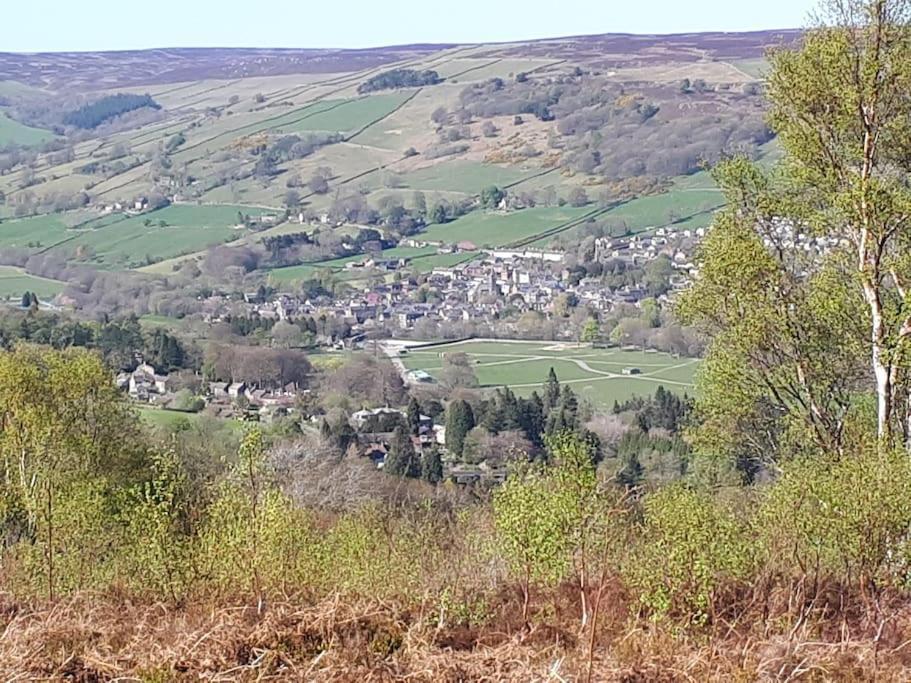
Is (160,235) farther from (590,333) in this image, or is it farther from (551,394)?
(551,394)

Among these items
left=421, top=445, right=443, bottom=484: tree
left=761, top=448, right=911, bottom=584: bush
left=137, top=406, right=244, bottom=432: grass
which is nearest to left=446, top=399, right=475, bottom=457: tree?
left=421, top=445, right=443, bottom=484: tree

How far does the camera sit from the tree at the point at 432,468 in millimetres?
35531

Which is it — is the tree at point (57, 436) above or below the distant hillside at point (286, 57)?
below

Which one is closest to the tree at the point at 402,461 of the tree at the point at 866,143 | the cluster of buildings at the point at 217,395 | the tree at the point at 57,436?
the cluster of buildings at the point at 217,395

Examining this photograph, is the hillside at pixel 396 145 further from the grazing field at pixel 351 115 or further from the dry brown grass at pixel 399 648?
the dry brown grass at pixel 399 648

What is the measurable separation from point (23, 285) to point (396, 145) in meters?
46.6

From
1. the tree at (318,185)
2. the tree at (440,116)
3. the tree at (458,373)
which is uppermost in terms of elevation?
the tree at (440,116)

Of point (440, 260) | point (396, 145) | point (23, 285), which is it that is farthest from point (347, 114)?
point (23, 285)

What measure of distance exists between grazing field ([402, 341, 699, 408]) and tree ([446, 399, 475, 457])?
22.2 ft

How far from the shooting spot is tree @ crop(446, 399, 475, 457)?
39344mm

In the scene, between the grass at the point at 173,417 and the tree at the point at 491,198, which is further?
the tree at the point at 491,198

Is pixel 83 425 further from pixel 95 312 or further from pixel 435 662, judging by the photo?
pixel 95 312

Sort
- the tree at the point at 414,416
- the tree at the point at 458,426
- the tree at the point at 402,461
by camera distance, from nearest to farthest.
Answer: the tree at the point at 402,461 < the tree at the point at 458,426 < the tree at the point at 414,416

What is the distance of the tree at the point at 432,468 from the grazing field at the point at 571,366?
34.7 feet
